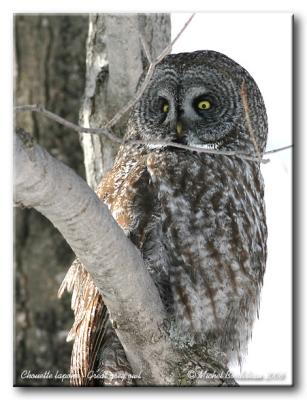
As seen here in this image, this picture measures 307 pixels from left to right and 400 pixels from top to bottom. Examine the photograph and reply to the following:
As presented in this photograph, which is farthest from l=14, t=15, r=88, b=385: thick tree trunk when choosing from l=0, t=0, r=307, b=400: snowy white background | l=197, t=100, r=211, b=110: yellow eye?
l=197, t=100, r=211, b=110: yellow eye

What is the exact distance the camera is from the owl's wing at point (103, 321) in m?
3.97

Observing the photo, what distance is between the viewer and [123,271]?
3502 mm

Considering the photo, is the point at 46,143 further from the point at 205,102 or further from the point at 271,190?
the point at 271,190

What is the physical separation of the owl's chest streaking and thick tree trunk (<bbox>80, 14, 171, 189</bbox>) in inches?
30.7

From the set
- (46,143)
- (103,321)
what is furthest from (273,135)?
(46,143)

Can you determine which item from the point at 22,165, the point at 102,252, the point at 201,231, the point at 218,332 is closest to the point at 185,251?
the point at 201,231

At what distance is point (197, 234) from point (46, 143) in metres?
2.80

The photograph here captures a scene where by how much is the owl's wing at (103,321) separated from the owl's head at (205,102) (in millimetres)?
408

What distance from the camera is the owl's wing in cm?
397

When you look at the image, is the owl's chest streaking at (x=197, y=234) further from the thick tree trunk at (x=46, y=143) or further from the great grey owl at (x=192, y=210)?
the thick tree trunk at (x=46, y=143)

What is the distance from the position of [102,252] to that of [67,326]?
124 inches

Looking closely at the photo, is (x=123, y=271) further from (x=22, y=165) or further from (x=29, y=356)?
(x=29, y=356)

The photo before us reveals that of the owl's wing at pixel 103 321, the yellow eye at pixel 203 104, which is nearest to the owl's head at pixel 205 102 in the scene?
the yellow eye at pixel 203 104

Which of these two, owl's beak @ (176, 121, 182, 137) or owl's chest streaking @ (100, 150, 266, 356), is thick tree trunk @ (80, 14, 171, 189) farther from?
owl's chest streaking @ (100, 150, 266, 356)
